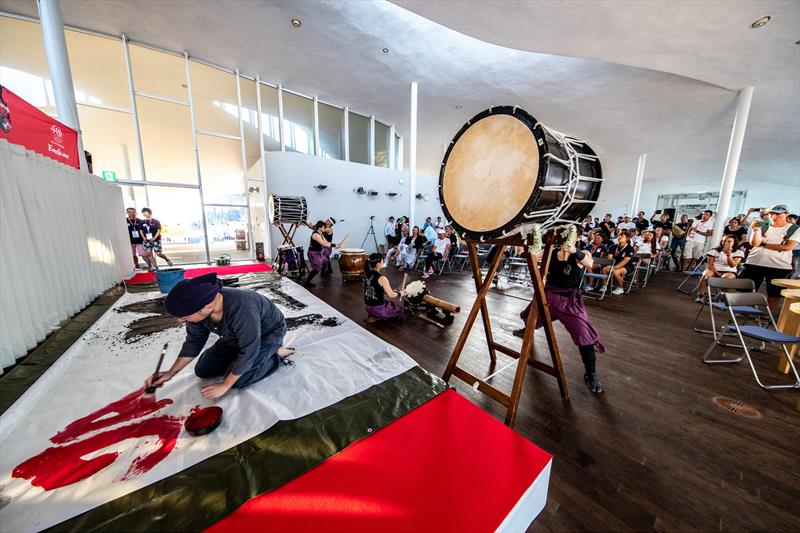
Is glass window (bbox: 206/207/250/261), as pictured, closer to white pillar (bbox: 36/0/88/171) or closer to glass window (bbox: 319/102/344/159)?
white pillar (bbox: 36/0/88/171)

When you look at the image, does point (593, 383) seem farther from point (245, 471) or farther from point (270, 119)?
point (270, 119)

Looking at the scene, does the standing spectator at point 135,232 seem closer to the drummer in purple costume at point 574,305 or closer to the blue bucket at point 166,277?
the blue bucket at point 166,277

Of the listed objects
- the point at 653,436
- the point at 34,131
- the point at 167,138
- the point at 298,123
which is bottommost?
the point at 653,436

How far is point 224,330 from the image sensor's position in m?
1.93

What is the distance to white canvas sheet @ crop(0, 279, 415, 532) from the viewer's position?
130 cm

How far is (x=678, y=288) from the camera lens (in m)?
6.52

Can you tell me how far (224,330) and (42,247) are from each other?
8.84ft

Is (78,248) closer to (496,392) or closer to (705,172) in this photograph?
(496,392)

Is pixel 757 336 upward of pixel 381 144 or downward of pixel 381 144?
downward

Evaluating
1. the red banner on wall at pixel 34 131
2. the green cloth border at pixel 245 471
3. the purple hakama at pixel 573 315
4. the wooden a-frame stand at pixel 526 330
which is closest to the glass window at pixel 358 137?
A: the red banner on wall at pixel 34 131

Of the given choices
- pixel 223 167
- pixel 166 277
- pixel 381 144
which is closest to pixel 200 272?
pixel 166 277

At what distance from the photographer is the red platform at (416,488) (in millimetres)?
1159

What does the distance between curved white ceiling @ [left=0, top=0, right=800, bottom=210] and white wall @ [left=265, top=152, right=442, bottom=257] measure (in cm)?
233

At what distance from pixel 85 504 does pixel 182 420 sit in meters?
0.55
